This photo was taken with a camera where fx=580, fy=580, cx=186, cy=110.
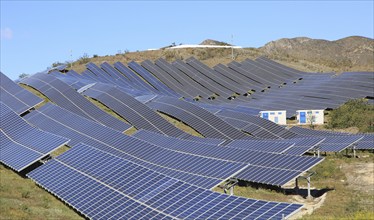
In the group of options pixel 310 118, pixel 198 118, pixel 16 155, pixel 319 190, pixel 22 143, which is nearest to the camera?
pixel 16 155

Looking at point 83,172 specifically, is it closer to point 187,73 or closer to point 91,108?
point 91,108

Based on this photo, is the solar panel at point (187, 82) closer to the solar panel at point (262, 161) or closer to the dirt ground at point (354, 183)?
the dirt ground at point (354, 183)

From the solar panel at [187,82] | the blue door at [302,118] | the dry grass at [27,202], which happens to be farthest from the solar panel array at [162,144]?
the blue door at [302,118]

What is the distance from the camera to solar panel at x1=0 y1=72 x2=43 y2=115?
47.6 metres

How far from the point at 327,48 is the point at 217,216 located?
153m

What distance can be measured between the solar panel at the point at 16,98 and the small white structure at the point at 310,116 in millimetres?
28276

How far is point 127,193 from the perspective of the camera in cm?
2405

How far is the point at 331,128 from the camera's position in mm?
59469

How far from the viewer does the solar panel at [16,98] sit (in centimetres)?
4762

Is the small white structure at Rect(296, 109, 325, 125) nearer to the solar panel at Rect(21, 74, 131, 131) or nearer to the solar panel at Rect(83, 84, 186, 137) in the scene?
the solar panel at Rect(83, 84, 186, 137)

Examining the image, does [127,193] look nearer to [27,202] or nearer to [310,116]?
[27,202]

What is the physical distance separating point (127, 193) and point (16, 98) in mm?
29932

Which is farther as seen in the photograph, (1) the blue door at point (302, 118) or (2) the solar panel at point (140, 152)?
(1) the blue door at point (302, 118)

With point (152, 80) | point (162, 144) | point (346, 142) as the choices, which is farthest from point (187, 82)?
point (162, 144)
